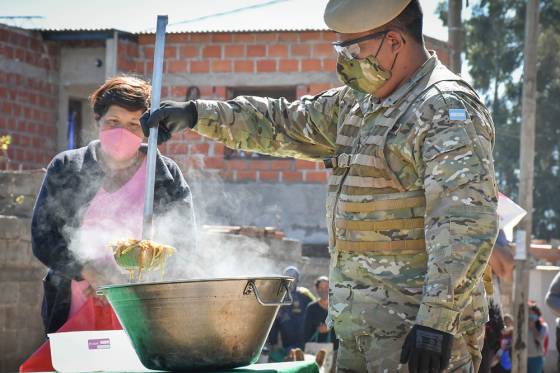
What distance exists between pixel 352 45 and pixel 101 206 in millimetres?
1711

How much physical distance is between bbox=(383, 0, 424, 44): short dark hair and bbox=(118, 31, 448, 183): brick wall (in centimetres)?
1092

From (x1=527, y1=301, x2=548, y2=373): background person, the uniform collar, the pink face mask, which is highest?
the uniform collar

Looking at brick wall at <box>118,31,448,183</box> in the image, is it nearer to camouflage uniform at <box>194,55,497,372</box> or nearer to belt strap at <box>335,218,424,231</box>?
camouflage uniform at <box>194,55,497,372</box>

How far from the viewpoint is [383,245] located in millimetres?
3973

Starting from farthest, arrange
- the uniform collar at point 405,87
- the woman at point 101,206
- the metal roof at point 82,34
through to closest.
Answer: the metal roof at point 82,34 < the woman at point 101,206 < the uniform collar at point 405,87

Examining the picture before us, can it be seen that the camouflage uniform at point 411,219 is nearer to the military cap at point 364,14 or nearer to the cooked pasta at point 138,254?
the military cap at point 364,14

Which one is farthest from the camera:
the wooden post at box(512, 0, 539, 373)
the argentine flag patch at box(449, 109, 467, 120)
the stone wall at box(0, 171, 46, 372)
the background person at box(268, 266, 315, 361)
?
the wooden post at box(512, 0, 539, 373)

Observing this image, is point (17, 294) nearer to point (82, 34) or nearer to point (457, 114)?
point (82, 34)

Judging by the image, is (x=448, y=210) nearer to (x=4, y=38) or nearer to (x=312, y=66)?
(x=312, y=66)

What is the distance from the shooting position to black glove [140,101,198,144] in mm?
4328

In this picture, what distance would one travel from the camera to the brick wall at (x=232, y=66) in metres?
15.3

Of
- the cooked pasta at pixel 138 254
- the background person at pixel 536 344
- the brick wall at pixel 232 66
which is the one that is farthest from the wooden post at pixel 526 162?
the cooked pasta at pixel 138 254

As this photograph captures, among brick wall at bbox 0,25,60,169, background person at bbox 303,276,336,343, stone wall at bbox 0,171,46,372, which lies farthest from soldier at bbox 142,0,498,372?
brick wall at bbox 0,25,60,169

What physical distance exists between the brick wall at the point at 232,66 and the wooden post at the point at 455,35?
308 millimetres
